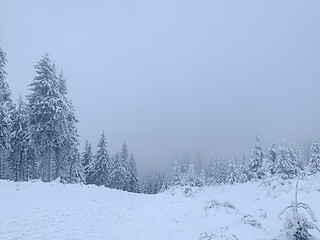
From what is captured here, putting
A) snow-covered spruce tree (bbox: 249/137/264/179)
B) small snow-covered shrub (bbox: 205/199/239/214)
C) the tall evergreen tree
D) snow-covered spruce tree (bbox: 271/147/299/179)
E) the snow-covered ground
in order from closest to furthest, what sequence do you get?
the snow-covered ground → small snow-covered shrub (bbox: 205/199/239/214) → snow-covered spruce tree (bbox: 271/147/299/179) → snow-covered spruce tree (bbox: 249/137/264/179) → the tall evergreen tree

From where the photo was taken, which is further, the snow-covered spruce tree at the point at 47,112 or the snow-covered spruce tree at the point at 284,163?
the snow-covered spruce tree at the point at 284,163

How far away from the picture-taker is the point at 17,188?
17438mm

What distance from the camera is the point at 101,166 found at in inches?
2083

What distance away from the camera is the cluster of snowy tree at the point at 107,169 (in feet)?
174

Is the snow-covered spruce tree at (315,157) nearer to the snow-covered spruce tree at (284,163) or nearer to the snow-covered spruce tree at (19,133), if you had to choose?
the snow-covered spruce tree at (284,163)

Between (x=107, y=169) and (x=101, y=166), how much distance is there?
126cm

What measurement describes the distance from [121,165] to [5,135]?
30473 millimetres

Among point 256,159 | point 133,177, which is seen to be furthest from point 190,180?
point 133,177

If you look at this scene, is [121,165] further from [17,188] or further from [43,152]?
[17,188]

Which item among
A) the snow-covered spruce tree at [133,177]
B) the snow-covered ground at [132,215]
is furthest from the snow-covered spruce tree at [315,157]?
the snow-covered spruce tree at [133,177]

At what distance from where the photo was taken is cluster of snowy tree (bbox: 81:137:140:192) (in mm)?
52969

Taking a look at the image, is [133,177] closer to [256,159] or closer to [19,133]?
[256,159]

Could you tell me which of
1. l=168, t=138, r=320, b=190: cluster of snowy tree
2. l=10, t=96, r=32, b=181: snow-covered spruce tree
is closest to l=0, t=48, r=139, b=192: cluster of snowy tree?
l=10, t=96, r=32, b=181: snow-covered spruce tree

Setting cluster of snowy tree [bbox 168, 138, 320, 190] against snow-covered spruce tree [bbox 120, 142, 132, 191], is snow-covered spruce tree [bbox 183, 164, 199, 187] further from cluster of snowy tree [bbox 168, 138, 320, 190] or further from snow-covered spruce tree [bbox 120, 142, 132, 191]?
snow-covered spruce tree [bbox 120, 142, 132, 191]
